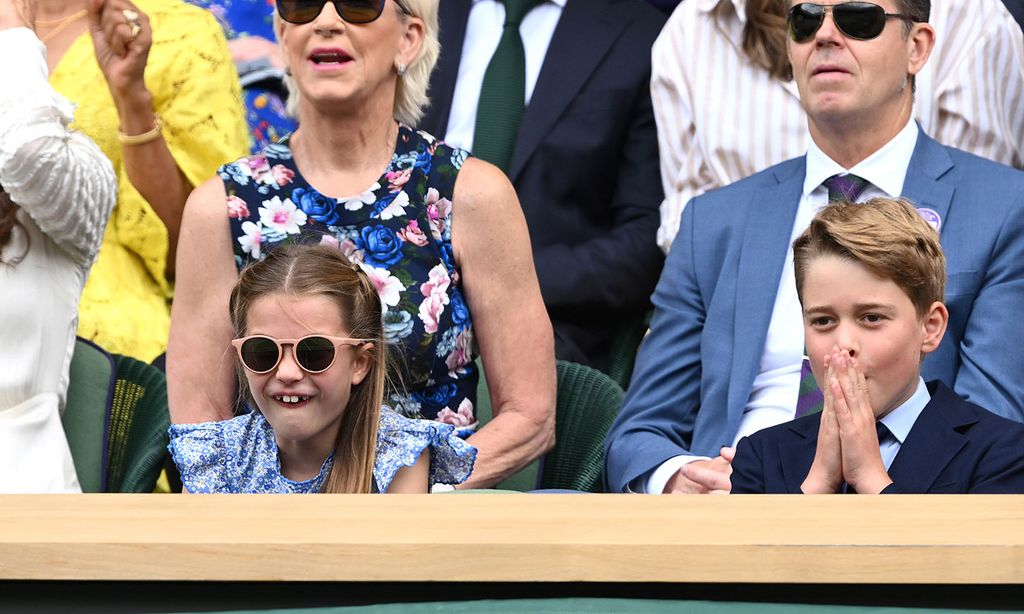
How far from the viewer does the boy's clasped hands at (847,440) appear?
95.4 inches

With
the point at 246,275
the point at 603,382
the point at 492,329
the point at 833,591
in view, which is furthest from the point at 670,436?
the point at 833,591

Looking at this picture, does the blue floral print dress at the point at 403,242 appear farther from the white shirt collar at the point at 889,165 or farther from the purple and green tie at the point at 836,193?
the white shirt collar at the point at 889,165

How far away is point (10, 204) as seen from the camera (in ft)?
10.7

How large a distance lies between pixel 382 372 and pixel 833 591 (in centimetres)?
142

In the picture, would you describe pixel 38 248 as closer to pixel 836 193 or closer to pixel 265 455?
pixel 265 455

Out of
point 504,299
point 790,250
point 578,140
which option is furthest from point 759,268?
point 578,140

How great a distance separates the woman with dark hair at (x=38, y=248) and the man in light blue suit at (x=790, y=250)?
1173mm

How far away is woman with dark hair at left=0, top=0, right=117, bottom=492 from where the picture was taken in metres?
3.17

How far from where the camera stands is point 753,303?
10.7 feet

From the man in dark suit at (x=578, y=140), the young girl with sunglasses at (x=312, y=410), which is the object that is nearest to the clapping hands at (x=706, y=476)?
the young girl with sunglasses at (x=312, y=410)

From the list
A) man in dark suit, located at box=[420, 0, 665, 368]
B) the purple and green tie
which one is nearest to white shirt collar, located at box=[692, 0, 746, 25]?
man in dark suit, located at box=[420, 0, 665, 368]

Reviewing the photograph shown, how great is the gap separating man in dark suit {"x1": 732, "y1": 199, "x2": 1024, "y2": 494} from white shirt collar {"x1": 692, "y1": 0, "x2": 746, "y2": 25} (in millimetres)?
1418

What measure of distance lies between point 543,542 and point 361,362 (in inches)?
53.1

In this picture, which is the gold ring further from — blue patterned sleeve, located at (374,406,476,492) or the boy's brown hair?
the boy's brown hair
